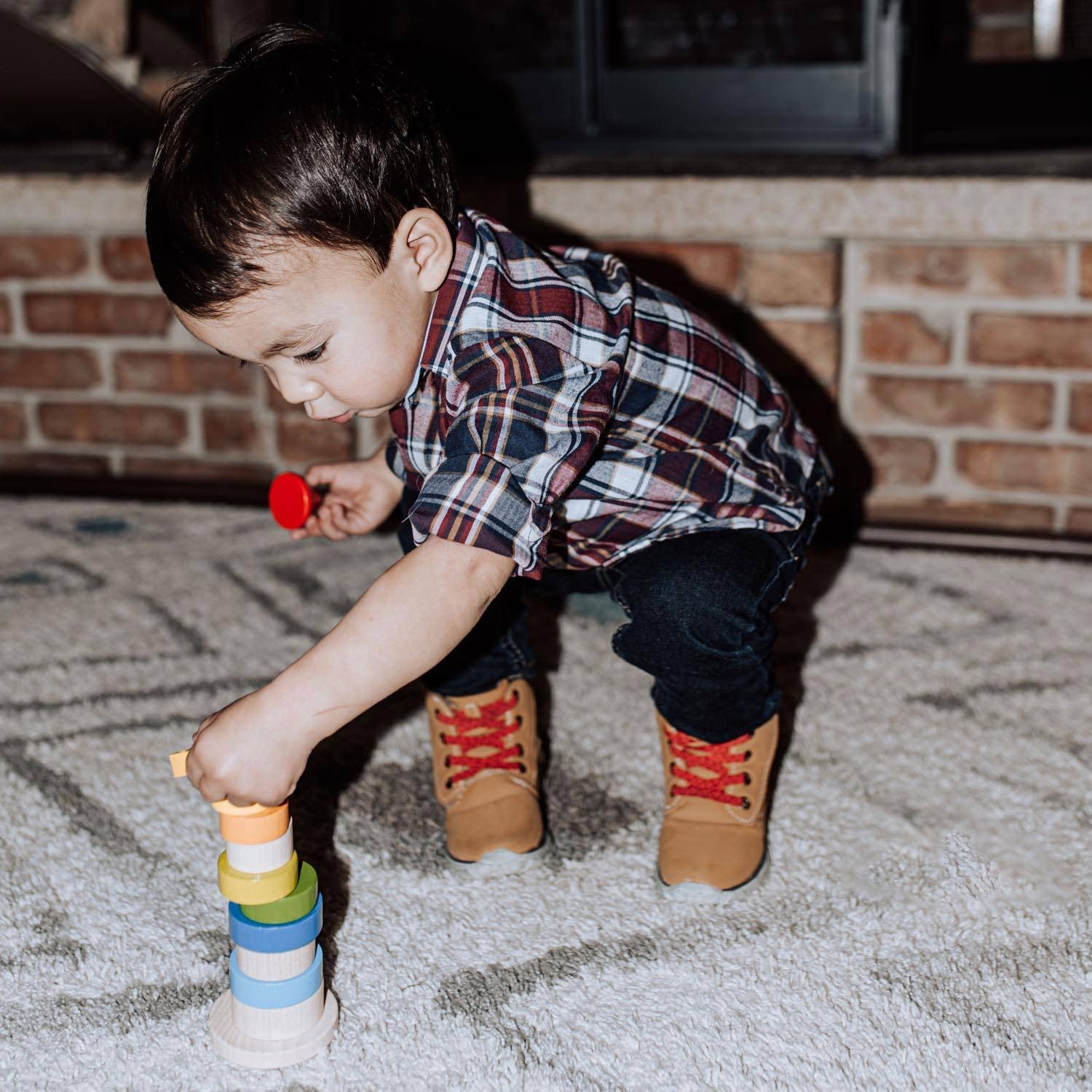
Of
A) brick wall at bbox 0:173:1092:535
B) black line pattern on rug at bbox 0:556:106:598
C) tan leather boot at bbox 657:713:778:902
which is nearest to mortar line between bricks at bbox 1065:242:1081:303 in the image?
brick wall at bbox 0:173:1092:535

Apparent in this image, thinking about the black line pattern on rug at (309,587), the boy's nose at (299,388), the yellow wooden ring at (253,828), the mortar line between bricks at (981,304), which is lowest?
the black line pattern on rug at (309,587)

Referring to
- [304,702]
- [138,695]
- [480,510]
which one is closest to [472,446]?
[480,510]

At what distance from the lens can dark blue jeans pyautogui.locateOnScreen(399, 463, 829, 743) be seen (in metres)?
0.83

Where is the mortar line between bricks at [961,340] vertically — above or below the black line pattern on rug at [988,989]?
above

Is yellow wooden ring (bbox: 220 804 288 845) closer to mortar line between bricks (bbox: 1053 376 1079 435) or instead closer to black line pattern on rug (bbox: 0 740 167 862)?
black line pattern on rug (bbox: 0 740 167 862)

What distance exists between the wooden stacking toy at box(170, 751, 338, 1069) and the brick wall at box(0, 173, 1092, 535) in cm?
98

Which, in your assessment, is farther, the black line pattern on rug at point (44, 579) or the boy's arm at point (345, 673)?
the black line pattern on rug at point (44, 579)

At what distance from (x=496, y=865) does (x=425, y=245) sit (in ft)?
1.30

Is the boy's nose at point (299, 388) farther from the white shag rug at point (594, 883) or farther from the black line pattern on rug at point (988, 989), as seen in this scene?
the black line pattern on rug at point (988, 989)

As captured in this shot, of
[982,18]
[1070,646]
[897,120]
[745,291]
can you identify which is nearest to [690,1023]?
[1070,646]

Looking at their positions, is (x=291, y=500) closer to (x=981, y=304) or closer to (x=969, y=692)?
(x=969, y=692)

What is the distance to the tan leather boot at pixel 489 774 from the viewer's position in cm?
87

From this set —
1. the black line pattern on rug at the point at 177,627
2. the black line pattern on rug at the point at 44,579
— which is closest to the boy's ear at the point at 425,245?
the black line pattern on rug at the point at 177,627

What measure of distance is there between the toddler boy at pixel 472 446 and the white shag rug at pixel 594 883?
0.06 m
